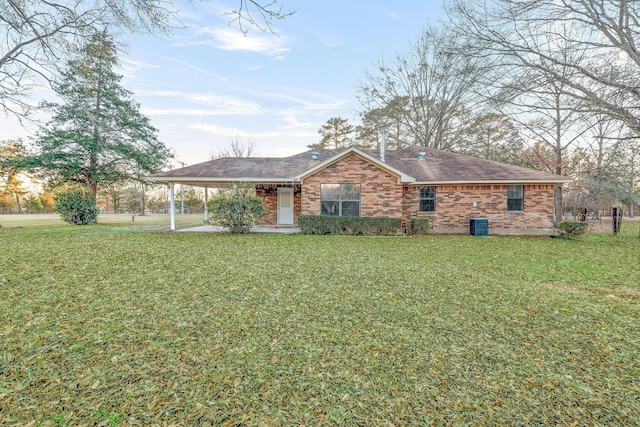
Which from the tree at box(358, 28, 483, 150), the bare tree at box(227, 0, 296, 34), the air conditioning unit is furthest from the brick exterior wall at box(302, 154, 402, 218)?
the tree at box(358, 28, 483, 150)

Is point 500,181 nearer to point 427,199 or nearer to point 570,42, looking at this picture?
point 427,199

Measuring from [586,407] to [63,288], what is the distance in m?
6.87

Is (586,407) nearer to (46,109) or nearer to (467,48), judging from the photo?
(467,48)

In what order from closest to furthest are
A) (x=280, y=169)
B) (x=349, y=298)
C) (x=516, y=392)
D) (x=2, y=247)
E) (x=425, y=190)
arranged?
(x=516, y=392), (x=349, y=298), (x=2, y=247), (x=425, y=190), (x=280, y=169)

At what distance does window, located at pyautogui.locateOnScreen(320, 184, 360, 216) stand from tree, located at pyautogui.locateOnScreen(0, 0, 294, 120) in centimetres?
861

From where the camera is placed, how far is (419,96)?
22328 millimetres

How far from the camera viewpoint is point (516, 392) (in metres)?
2.39

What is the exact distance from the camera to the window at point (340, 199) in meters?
13.1

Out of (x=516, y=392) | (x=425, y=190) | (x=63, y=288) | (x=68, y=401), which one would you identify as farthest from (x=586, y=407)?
(x=425, y=190)

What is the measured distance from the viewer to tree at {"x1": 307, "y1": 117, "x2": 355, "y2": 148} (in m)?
30.3

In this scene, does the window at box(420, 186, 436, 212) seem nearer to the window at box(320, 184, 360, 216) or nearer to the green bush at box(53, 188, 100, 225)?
the window at box(320, 184, 360, 216)

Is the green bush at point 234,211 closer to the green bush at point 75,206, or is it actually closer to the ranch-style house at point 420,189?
the ranch-style house at point 420,189

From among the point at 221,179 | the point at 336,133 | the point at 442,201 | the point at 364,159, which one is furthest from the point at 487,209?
the point at 336,133

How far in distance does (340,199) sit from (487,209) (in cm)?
721
